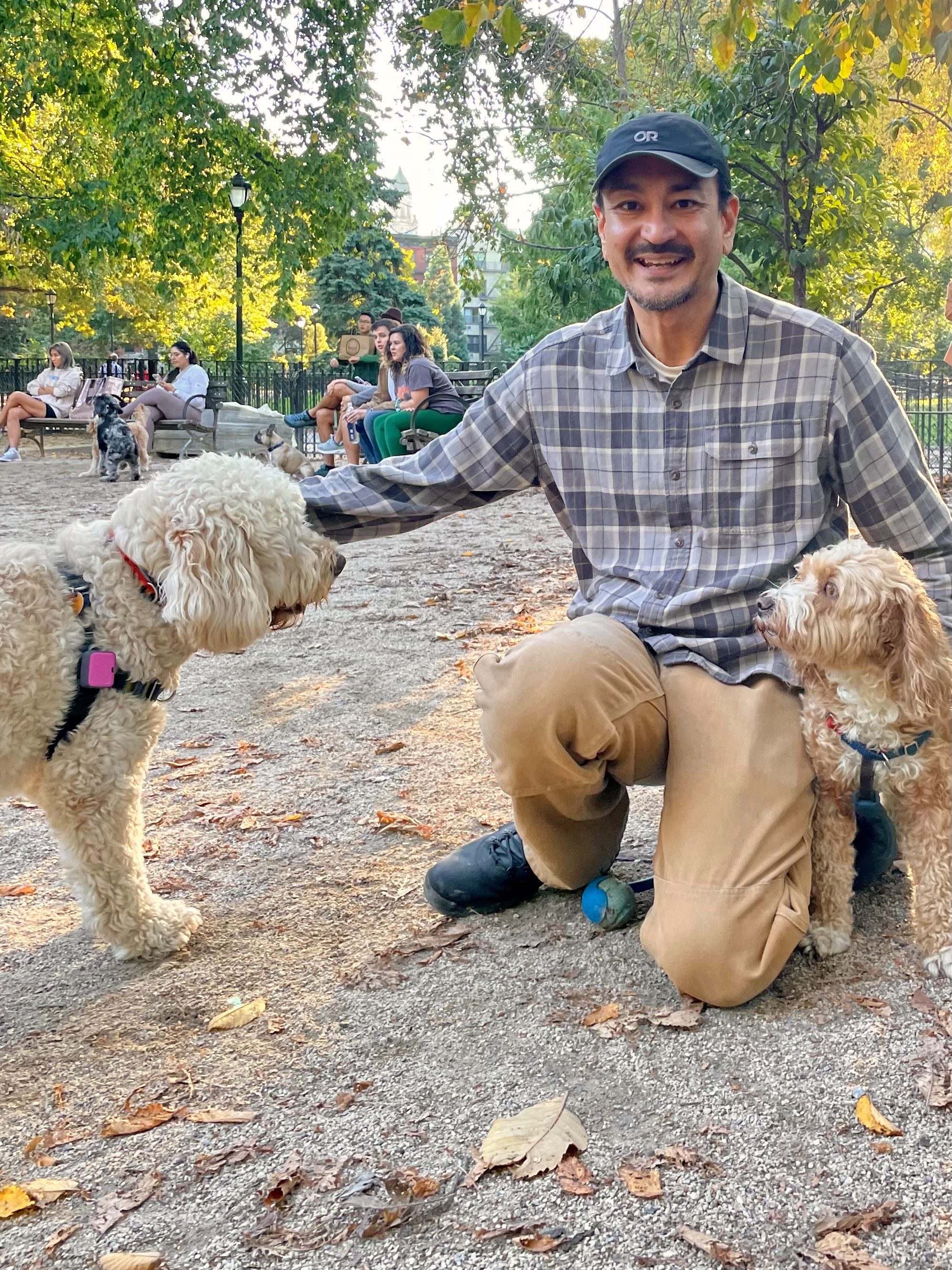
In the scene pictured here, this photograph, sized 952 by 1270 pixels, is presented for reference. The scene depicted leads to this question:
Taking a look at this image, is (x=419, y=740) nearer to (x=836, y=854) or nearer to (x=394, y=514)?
(x=394, y=514)

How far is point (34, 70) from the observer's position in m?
16.7

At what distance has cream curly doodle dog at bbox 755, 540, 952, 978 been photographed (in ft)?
8.79

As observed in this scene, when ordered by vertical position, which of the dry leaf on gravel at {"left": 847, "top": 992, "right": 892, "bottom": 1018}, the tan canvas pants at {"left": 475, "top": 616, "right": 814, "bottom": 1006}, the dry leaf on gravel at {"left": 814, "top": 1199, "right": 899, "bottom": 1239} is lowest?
the dry leaf on gravel at {"left": 814, "top": 1199, "right": 899, "bottom": 1239}

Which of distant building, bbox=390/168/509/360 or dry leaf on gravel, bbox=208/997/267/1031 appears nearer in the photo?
dry leaf on gravel, bbox=208/997/267/1031

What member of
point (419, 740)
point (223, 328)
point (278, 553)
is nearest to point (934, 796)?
point (278, 553)

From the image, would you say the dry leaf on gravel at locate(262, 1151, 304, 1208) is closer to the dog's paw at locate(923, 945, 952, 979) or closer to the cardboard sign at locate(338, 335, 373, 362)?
the dog's paw at locate(923, 945, 952, 979)

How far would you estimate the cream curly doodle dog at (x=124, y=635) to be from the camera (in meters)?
3.04

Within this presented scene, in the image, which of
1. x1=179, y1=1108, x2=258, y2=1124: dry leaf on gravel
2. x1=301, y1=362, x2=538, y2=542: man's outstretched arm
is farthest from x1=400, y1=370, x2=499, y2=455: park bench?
x1=179, y1=1108, x2=258, y2=1124: dry leaf on gravel

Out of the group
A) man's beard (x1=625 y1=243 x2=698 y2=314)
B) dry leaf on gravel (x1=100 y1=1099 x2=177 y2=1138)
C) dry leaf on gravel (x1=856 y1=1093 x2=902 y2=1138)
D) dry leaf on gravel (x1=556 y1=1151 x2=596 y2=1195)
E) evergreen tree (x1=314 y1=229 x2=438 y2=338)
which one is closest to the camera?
dry leaf on gravel (x1=556 y1=1151 x2=596 y2=1195)

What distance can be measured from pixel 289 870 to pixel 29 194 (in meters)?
20.8

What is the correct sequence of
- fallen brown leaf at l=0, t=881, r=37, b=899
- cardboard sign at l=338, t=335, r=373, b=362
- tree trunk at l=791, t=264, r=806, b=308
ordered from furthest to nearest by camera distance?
1. cardboard sign at l=338, t=335, r=373, b=362
2. tree trunk at l=791, t=264, r=806, b=308
3. fallen brown leaf at l=0, t=881, r=37, b=899

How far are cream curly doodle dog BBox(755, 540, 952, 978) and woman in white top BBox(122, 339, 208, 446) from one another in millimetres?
14834

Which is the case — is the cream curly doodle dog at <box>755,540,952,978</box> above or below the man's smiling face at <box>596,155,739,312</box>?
below

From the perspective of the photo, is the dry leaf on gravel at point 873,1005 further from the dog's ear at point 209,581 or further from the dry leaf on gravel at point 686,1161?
the dog's ear at point 209,581
